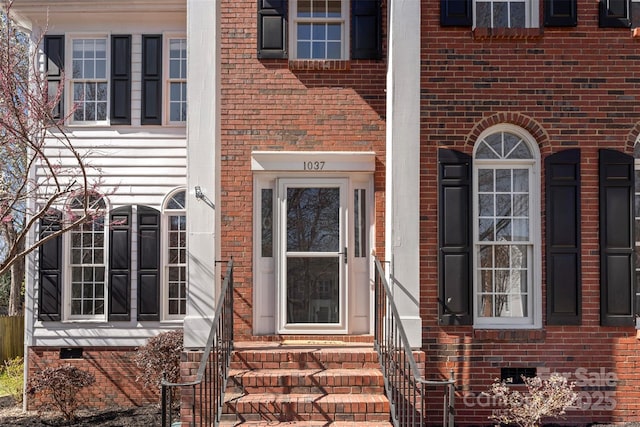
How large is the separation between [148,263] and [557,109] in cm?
622

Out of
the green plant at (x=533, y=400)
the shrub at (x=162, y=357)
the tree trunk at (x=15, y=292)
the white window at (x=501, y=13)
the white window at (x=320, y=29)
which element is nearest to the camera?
the green plant at (x=533, y=400)

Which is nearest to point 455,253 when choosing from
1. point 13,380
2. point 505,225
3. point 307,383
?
point 505,225

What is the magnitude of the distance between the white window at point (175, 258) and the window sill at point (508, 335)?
469cm

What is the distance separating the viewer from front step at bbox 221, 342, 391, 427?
18.4 ft

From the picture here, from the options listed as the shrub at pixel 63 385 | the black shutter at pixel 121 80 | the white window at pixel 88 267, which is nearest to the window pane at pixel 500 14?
the black shutter at pixel 121 80

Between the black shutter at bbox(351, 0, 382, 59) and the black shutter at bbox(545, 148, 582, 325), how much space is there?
2.49 metres

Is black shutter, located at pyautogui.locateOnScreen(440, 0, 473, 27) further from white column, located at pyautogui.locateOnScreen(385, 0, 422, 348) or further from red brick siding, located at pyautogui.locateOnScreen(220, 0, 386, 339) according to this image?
red brick siding, located at pyautogui.locateOnScreen(220, 0, 386, 339)

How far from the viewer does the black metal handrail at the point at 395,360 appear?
5.51m

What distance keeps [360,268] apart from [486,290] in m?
1.52

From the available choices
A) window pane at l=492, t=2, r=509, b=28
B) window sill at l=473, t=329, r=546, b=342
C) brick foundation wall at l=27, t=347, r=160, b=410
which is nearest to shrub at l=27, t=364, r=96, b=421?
brick foundation wall at l=27, t=347, r=160, b=410

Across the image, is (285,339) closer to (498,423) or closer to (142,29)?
(498,423)

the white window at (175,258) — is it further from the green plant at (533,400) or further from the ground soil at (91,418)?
the green plant at (533,400)

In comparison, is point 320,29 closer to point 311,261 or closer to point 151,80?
point 311,261

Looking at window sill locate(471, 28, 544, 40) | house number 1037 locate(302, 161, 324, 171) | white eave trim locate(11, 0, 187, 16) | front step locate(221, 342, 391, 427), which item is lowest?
front step locate(221, 342, 391, 427)
